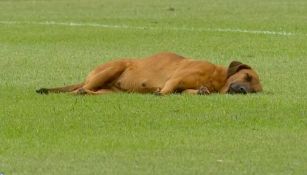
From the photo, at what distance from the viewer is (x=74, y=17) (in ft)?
95.9

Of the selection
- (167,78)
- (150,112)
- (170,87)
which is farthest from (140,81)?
(150,112)

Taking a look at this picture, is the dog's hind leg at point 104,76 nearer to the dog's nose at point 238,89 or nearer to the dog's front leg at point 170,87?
the dog's front leg at point 170,87

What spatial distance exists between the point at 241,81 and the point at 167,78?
90 cm

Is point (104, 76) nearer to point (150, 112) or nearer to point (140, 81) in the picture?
point (140, 81)

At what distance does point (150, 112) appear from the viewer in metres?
13.1

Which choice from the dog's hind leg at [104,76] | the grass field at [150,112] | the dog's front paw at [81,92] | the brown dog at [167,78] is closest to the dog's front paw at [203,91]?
the brown dog at [167,78]

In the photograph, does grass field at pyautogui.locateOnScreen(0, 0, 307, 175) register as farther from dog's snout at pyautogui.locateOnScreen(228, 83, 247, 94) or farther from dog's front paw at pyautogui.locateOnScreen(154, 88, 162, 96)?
dog's snout at pyautogui.locateOnScreen(228, 83, 247, 94)

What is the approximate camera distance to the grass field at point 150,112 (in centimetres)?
1028

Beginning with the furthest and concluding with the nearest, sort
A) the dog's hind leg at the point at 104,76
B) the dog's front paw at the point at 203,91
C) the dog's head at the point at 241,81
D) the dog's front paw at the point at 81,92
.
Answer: the dog's hind leg at the point at 104,76 < the dog's front paw at the point at 81,92 < the dog's head at the point at 241,81 < the dog's front paw at the point at 203,91

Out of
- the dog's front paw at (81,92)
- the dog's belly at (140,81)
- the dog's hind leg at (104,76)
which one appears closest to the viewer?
the dog's front paw at (81,92)

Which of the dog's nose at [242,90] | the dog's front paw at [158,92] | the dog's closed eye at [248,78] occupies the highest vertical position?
the dog's closed eye at [248,78]

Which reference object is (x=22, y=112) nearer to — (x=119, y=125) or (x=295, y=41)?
(x=119, y=125)

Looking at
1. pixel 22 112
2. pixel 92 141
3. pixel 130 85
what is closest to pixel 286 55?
pixel 130 85

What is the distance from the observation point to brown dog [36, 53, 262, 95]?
14727mm
